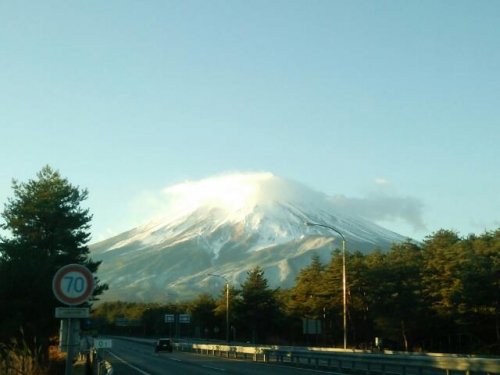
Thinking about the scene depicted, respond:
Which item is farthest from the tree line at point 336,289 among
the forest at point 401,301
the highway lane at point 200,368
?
the highway lane at point 200,368

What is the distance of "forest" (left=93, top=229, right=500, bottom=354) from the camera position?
61.2 meters

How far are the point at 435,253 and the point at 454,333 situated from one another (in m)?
8.39

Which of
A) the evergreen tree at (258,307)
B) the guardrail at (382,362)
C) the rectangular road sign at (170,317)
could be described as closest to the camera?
the guardrail at (382,362)

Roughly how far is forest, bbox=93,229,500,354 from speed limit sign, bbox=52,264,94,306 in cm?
3437

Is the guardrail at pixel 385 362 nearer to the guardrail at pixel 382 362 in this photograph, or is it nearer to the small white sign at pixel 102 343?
the guardrail at pixel 382 362

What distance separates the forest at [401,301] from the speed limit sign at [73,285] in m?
34.4

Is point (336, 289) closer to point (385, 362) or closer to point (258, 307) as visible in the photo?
point (258, 307)

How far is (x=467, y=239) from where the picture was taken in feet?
259

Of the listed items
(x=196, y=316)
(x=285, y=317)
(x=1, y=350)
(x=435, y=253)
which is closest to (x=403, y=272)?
(x=435, y=253)

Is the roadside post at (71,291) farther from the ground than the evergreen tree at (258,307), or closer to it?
closer to it

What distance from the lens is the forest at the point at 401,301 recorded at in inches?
2408

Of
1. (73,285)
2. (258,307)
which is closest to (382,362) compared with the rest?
(73,285)

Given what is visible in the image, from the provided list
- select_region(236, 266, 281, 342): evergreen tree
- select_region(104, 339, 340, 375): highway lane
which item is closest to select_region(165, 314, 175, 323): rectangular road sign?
select_region(236, 266, 281, 342): evergreen tree

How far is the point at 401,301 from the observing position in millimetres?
69375
